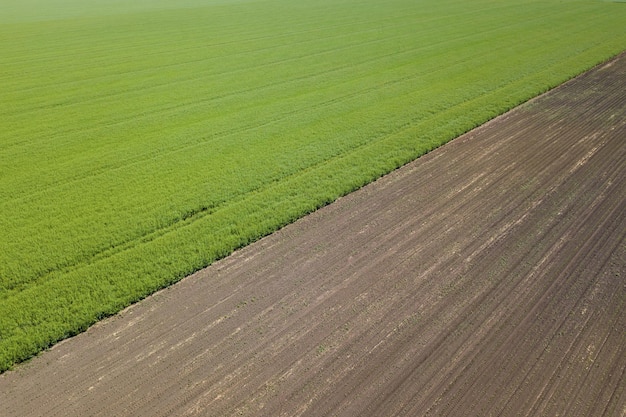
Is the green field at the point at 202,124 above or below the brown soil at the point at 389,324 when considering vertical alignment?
above

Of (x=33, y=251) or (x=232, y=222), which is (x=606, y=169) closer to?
(x=232, y=222)

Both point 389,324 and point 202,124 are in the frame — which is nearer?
point 389,324

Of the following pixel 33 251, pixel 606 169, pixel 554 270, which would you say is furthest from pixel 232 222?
pixel 606 169

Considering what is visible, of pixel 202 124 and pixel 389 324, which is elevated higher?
pixel 202 124

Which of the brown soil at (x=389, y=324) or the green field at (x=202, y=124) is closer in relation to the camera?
the brown soil at (x=389, y=324)
